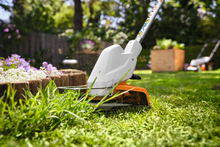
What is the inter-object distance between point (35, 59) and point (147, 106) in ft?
17.2

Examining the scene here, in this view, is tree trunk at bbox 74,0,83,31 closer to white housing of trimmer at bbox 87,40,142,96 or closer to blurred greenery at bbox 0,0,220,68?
blurred greenery at bbox 0,0,220,68

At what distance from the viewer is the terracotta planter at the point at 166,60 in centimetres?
653

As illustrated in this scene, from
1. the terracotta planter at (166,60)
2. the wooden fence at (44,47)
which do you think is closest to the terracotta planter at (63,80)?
the wooden fence at (44,47)

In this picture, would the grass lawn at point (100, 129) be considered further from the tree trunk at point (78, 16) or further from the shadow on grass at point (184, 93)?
the tree trunk at point (78, 16)

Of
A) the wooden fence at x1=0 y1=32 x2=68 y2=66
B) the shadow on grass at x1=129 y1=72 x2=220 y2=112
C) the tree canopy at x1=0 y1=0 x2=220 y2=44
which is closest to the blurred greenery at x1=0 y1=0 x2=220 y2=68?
the tree canopy at x1=0 y1=0 x2=220 y2=44

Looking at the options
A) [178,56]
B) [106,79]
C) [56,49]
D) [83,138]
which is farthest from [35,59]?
[83,138]

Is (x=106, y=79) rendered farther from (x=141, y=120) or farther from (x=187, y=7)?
(x=187, y=7)

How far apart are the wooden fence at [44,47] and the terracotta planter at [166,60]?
312 centimetres

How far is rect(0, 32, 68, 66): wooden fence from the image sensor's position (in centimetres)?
622

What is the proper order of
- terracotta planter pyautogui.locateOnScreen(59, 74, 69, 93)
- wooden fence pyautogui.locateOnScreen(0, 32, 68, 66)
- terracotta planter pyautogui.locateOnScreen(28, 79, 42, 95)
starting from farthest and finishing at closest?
wooden fence pyautogui.locateOnScreen(0, 32, 68, 66)
terracotta planter pyautogui.locateOnScreen(59, 74, 69, 93)
terracotta planter pyautogui.locateOnScreen(28, 79, 42, 95)

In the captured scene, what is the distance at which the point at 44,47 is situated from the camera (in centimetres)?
651

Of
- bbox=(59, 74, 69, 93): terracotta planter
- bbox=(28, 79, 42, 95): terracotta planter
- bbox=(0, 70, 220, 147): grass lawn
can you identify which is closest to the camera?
bbox=(0, 70, 220, 147): grass lawn

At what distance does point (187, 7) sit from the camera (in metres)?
10.3

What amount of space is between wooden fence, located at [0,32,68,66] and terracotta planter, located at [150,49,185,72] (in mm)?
3121
